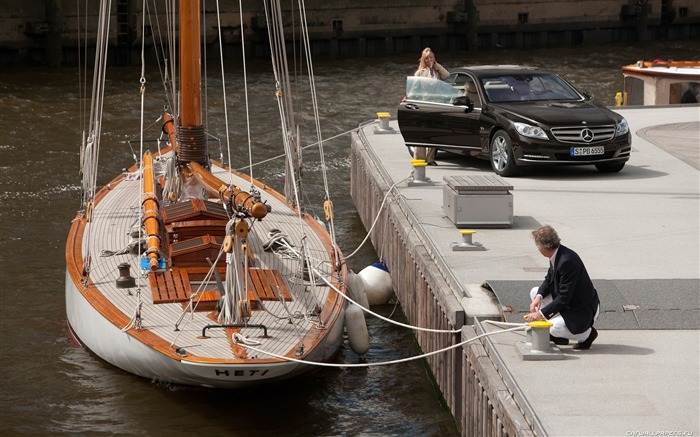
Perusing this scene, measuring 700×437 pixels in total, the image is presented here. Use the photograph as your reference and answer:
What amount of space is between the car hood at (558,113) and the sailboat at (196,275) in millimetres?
3719

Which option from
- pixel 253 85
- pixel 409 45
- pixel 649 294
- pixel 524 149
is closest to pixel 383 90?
pixel 253 85

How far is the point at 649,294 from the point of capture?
Result: 1301cm

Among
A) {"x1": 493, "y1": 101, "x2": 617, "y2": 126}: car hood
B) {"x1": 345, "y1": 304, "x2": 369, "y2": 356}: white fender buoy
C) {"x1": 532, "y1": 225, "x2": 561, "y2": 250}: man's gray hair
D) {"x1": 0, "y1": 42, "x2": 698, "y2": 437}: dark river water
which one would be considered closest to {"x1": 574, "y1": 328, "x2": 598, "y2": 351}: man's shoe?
{"x1": 532, "y1": 225, "x2": 561, "y2": 250}: man's gray hair

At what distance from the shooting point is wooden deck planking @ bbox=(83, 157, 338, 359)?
501 inches

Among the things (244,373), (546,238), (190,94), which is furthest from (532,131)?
(546,238)

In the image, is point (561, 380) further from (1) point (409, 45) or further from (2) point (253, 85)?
(1) point (409, 45)

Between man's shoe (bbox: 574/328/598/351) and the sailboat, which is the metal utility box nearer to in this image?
the sailboat

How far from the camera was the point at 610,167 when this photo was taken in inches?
790

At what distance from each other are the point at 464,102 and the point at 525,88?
1083 mm

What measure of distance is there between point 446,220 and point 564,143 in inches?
133

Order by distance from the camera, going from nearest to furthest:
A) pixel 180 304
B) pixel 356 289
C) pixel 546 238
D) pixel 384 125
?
pixel 546 238 < pixel 180 304 < pixel 356 289 < pixel 384 125

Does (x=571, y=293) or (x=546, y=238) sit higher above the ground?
(x=546, y=238)

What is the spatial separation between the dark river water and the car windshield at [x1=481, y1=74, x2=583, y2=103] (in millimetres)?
3258

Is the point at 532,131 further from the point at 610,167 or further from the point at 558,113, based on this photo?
the point at 610,167
